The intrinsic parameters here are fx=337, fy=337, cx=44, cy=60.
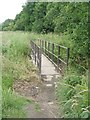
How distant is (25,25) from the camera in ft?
163

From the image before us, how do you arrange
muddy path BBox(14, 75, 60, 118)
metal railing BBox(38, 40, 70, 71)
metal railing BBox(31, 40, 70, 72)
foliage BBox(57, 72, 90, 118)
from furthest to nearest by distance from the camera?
metal railing BBox(31, 40, 70, 72) < metal railing BBox(38, 40, 70, 71) < muddy path BBox(14, 75, 60, 118) < foliage BBox(57, 72, 90, 118)

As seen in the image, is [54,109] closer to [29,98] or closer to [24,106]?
[24,106]

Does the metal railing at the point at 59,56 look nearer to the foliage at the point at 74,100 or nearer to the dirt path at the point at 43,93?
the dirt path at the point at 43,93

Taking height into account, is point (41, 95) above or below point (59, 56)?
below

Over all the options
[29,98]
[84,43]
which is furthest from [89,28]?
[29,98]

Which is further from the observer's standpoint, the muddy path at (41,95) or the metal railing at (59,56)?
the metal railing at (59,56)

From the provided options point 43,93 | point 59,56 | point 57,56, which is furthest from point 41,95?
point 57,56

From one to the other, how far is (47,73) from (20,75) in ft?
2.68

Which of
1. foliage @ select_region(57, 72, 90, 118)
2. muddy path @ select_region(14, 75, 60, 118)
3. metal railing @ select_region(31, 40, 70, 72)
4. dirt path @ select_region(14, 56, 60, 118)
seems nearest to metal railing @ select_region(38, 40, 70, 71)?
metal railing @ select_region(31, 40, 70, 72)

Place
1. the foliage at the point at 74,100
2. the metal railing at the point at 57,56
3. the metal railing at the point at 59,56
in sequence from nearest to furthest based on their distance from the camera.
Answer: the foliage at the point at 74,100
the metal railing at the point at 59,56
the metal railing at the point at 57,56

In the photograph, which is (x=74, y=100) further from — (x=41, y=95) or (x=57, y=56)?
(x=57, y=56)

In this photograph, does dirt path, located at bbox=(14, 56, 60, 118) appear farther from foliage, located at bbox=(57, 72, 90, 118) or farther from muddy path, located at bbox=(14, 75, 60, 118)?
foliage, located at bbox=(57, 72, 90, 118)

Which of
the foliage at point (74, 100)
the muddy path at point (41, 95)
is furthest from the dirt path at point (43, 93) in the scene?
the foliage at point (74, 100)

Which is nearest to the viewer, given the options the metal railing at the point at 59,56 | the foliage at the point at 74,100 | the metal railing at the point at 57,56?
the foliage at the point at 74,100
